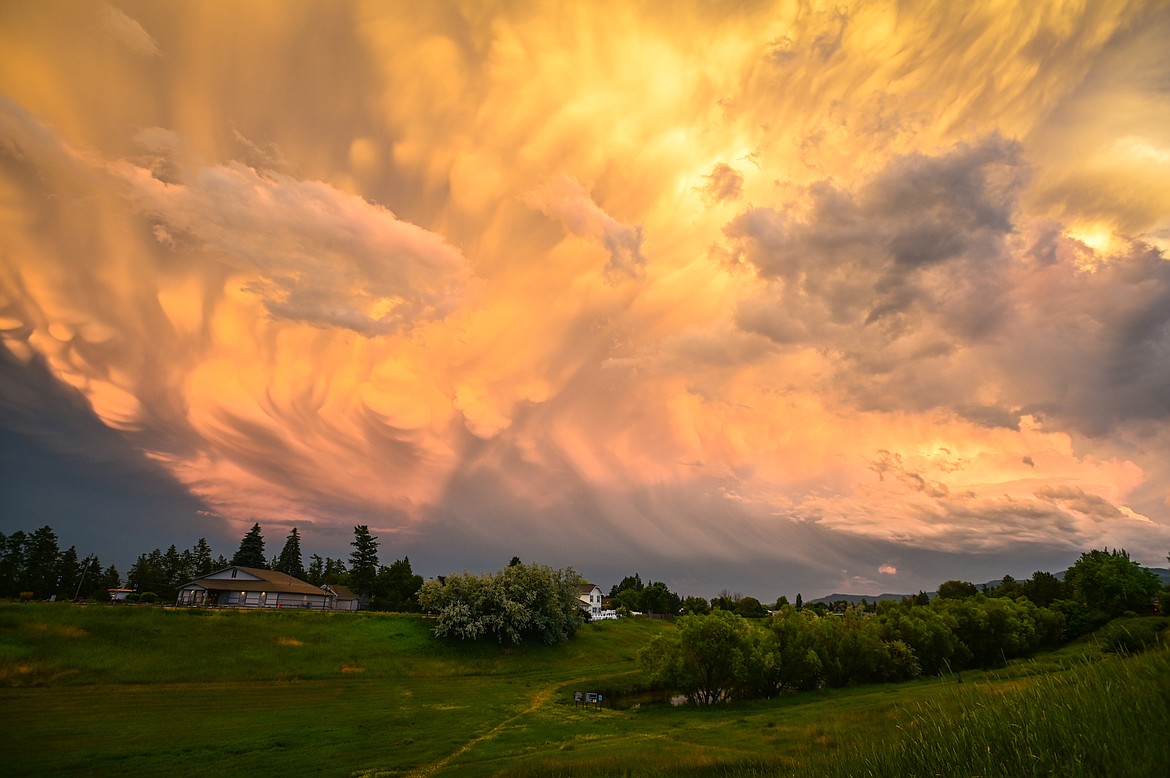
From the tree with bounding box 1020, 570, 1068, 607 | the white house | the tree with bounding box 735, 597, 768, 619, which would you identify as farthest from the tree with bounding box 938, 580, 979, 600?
the white house

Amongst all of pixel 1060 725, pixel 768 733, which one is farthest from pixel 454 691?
pixel 1060 725

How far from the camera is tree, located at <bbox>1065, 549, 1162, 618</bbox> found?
111m

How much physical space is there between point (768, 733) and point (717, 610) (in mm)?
26919

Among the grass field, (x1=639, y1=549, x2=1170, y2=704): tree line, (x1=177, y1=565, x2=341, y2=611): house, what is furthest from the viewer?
(x1=177, y1=565, x2=341, y2=611): house

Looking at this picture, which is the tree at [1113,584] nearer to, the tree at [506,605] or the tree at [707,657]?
the tree at [707,657]

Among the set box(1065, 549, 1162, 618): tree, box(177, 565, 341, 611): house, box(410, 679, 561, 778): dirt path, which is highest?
box(1065, 549, 1162, 618): tree

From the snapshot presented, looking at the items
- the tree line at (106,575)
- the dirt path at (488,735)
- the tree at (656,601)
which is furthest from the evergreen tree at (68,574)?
the tree at (656,601)

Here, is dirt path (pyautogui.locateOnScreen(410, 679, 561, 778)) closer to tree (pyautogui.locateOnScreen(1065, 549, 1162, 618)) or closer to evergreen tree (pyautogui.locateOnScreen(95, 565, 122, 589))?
tree (pyautogui.locateOnScreen(1065, 549, 1162, 618))

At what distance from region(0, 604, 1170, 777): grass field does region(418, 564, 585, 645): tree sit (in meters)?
3.29

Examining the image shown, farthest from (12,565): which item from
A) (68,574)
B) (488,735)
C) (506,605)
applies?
(488,735)

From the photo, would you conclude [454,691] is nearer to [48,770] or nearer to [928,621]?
[48,770]

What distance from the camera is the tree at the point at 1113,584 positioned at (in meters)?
111

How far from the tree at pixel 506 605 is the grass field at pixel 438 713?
3292 mm

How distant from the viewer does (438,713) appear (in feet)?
163
